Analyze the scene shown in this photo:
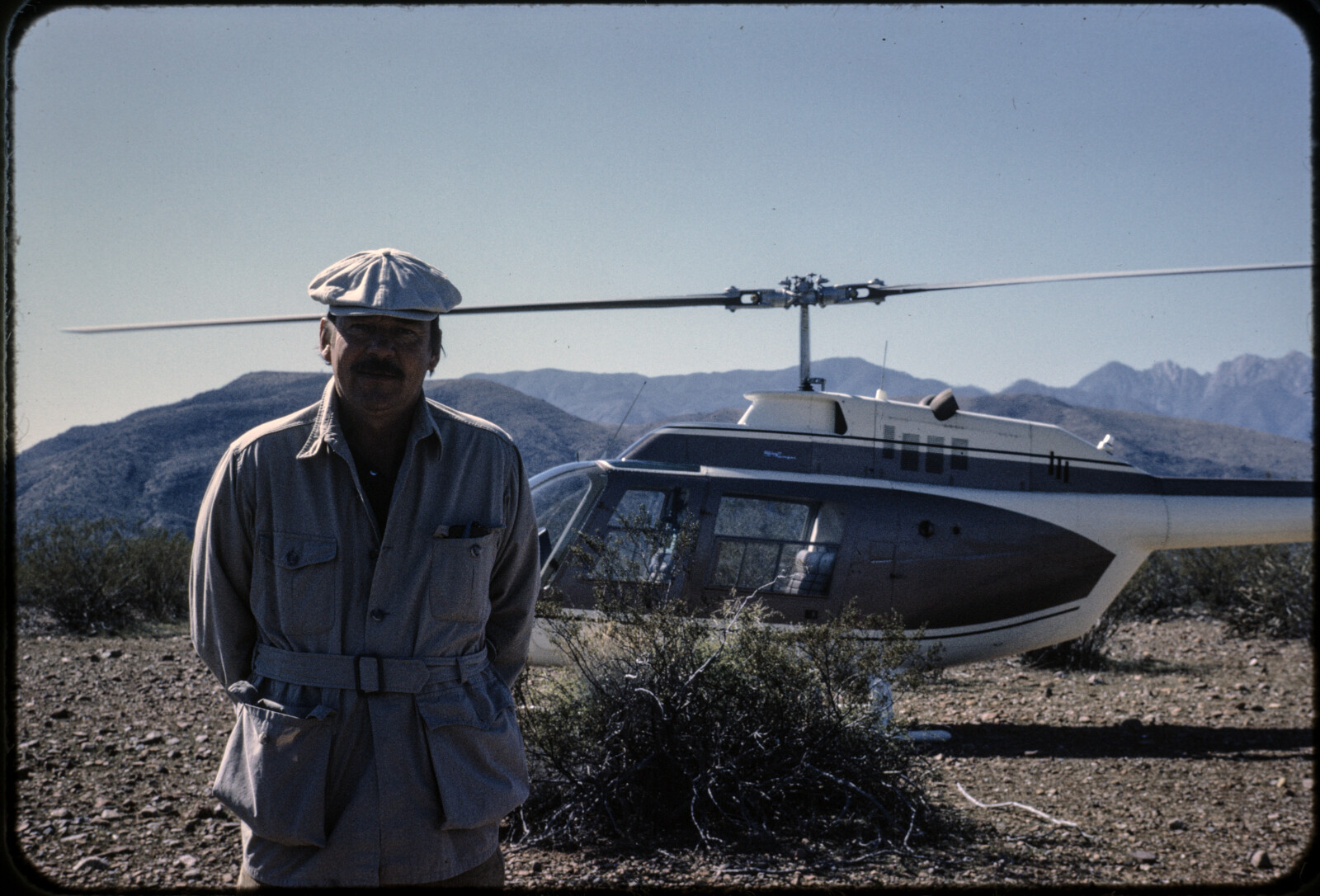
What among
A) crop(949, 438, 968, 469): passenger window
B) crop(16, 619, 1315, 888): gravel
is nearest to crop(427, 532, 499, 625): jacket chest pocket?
crop(16, 619, 1315, 888): gravel

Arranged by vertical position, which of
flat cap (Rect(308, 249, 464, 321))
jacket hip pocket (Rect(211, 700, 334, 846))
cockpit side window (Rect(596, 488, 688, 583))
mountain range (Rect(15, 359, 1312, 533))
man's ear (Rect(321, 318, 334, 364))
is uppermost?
flat cap (Rect(308, 249, 464, 321))

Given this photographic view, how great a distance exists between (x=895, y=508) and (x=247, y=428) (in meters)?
32.3

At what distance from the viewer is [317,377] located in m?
40.7

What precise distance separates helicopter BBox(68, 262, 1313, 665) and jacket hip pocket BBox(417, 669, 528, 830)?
13.2 feet

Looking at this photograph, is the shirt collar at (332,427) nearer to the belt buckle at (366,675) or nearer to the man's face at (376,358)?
the man's face at (376,358)

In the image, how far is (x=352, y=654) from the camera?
2.01m

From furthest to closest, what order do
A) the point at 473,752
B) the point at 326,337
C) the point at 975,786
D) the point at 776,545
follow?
1. the point at 776,545
2. the point at 975,786
3. the point at 326,337
4. the point at 473,752

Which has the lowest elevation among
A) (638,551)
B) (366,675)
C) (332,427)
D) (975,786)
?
(975,786)

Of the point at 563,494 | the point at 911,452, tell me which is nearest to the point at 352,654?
the point at 563,494

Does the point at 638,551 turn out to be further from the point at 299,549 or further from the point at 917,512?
the point at 299,549

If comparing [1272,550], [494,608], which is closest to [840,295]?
[494,608]

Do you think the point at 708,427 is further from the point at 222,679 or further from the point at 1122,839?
the point at 222,679

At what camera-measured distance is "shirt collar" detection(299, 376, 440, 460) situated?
2080 millimetres

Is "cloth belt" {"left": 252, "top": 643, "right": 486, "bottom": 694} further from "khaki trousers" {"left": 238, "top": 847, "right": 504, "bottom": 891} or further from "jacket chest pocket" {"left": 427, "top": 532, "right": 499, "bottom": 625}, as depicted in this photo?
"khaki trousers" {"left": 238, "top": 847, "right": 504, "bottom": 891}
